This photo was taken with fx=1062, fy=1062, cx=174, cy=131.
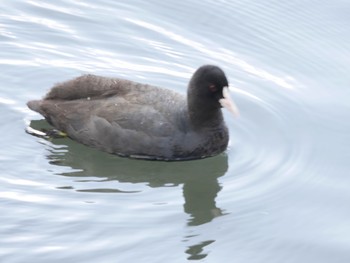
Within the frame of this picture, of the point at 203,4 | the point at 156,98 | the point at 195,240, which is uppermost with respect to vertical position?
the point at 203,4

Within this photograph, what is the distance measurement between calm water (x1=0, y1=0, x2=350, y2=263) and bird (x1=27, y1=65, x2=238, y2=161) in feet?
0.48

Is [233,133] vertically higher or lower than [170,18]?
lower

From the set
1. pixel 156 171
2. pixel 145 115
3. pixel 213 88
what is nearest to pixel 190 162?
pixel 156 171

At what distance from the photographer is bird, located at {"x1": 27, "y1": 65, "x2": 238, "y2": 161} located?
1094cm

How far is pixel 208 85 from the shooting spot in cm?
1095

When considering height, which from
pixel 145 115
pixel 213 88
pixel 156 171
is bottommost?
pixel 156 171

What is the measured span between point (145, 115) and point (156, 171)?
0.63 meters

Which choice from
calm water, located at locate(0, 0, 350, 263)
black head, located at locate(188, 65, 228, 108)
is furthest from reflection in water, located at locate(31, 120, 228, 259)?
black head, located at locate(188, 65, 228, 108)

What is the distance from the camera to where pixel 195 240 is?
938cm

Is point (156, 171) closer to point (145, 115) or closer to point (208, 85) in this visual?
point (145, 115)

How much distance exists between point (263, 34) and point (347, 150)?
296cm

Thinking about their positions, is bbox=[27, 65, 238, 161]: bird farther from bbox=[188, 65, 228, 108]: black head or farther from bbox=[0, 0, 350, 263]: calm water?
bbox=[0, 0, 350, 263]: calm water

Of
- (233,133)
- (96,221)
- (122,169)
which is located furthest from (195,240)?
(233,133)

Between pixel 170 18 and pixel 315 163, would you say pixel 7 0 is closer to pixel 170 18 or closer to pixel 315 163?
pixel 170 18
